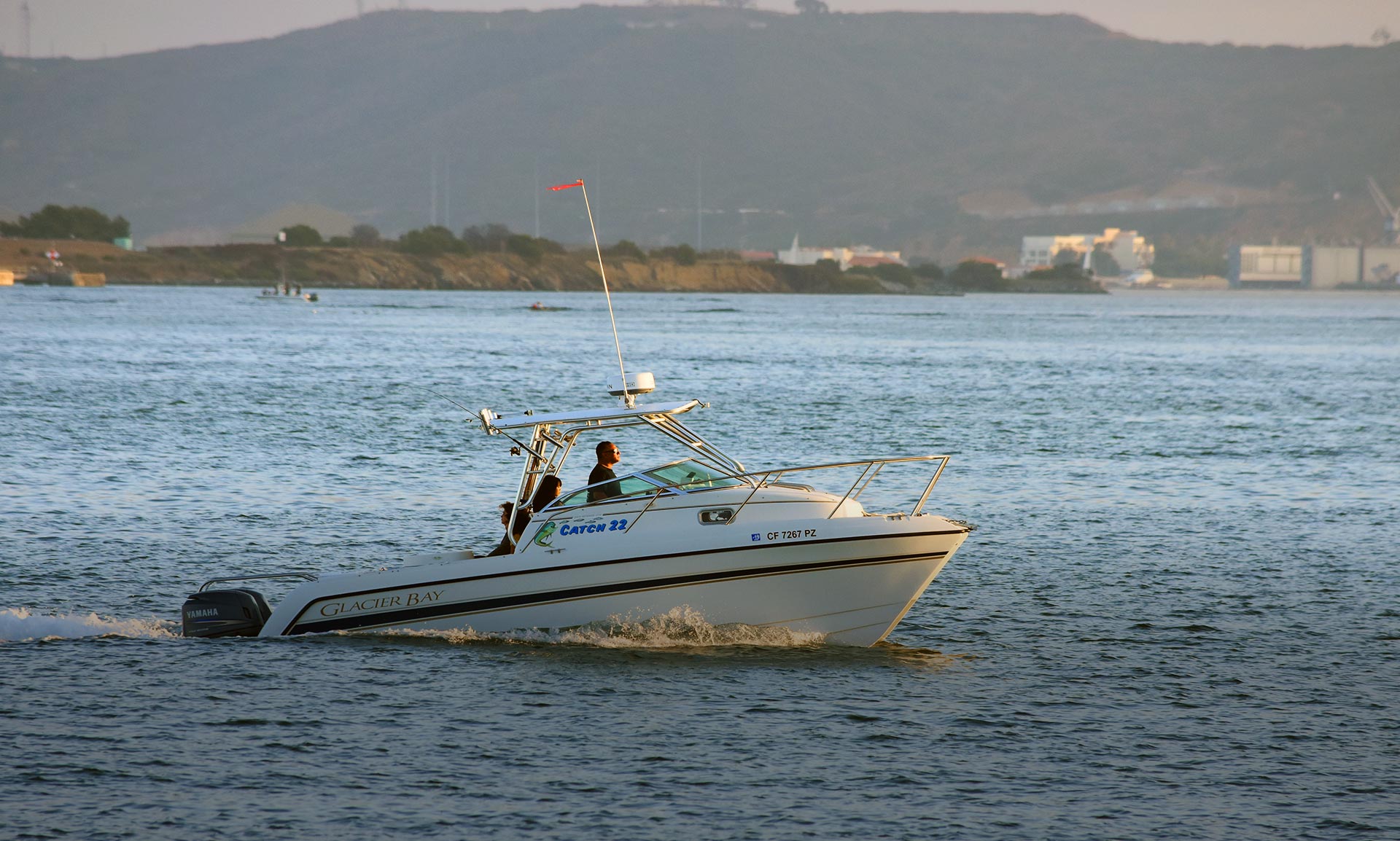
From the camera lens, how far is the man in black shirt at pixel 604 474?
1470cm

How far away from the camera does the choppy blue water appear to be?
36.2 feet

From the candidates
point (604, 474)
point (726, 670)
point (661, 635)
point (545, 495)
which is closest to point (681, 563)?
point (661, 635)

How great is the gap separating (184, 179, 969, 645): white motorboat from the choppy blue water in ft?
1.41

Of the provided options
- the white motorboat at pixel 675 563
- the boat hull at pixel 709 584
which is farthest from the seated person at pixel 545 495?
the boat hull at pixel 709 584

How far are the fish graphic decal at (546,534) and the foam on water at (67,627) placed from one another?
455cm

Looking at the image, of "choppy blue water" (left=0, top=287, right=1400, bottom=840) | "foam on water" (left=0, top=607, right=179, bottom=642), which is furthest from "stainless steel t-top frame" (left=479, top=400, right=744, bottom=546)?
"foam on water" (left=0, top=607, right=179, bottom=642)

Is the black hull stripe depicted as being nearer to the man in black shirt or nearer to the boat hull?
the boat hull

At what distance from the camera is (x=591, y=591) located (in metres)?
14.5

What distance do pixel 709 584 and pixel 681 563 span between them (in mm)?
368

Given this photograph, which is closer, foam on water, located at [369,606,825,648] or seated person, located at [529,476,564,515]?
foam on water, located at [369,606,825,648]

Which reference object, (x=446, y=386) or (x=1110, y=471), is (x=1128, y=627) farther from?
(x=446, y=386)

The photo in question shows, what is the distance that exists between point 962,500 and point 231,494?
45.2ft

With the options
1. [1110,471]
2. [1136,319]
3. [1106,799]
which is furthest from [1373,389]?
[1136,319]

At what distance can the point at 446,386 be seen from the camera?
5741 centimetres
